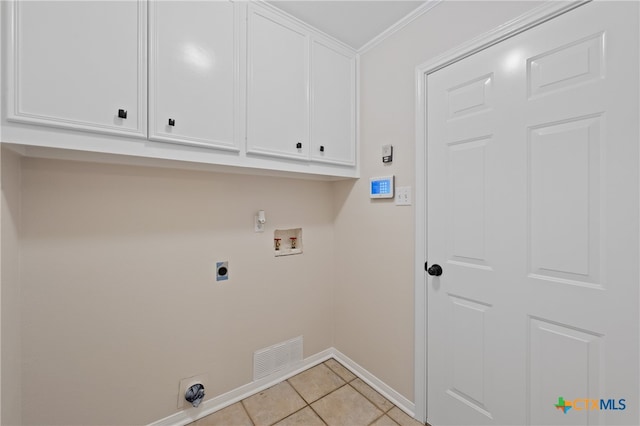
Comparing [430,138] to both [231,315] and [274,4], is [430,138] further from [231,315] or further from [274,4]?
[231,315]

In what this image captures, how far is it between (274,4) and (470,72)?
47.0 inches

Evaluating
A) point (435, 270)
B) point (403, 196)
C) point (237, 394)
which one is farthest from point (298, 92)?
point (237, 394)

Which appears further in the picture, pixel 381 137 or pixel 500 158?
pixel 381 137

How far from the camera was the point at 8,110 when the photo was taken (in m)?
0.91

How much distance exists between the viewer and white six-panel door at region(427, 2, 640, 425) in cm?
93

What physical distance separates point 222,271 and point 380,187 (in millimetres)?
1223

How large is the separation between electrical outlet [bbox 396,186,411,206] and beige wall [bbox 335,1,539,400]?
0.09 feet

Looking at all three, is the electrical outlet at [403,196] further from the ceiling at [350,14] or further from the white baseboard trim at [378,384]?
the white baseboard trim at [378,384]

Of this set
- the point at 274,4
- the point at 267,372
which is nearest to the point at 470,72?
the point at 274,4

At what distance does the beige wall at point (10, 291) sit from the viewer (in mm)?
1015
